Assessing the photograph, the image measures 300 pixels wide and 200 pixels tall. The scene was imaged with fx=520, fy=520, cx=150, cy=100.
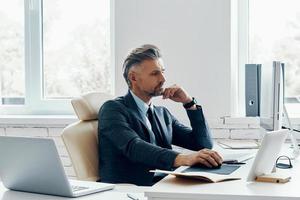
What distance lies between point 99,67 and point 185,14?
76 centimetres

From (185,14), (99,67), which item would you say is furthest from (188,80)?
(99,67)

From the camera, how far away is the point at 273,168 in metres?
1.98

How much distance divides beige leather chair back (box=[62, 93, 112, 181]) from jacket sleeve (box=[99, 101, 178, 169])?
9 centimetres

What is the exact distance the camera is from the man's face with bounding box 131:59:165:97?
8.64 ft

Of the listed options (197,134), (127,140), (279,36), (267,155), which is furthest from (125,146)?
(279,36)

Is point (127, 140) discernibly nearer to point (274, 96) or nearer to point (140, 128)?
point (140, 128)

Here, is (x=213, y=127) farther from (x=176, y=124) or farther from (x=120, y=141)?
(x=120, y=141)

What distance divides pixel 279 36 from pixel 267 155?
1728 mm

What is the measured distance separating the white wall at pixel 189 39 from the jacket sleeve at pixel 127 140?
0.82 metres

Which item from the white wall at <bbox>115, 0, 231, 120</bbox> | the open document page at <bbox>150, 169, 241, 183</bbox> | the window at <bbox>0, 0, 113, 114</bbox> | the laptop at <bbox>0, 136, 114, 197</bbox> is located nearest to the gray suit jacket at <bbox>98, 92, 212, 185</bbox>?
the open document page at <bbox>150, 169, 241, 183</bbox>

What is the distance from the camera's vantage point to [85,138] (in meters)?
2.52

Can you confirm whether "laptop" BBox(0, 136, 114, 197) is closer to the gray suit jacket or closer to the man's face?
the gray suit jacket

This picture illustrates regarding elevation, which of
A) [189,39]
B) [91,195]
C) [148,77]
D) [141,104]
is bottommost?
[91,195]

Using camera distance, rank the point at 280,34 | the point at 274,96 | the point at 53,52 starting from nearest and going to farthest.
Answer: the point at 274,96
the point at 280,34
the point at 53,52
